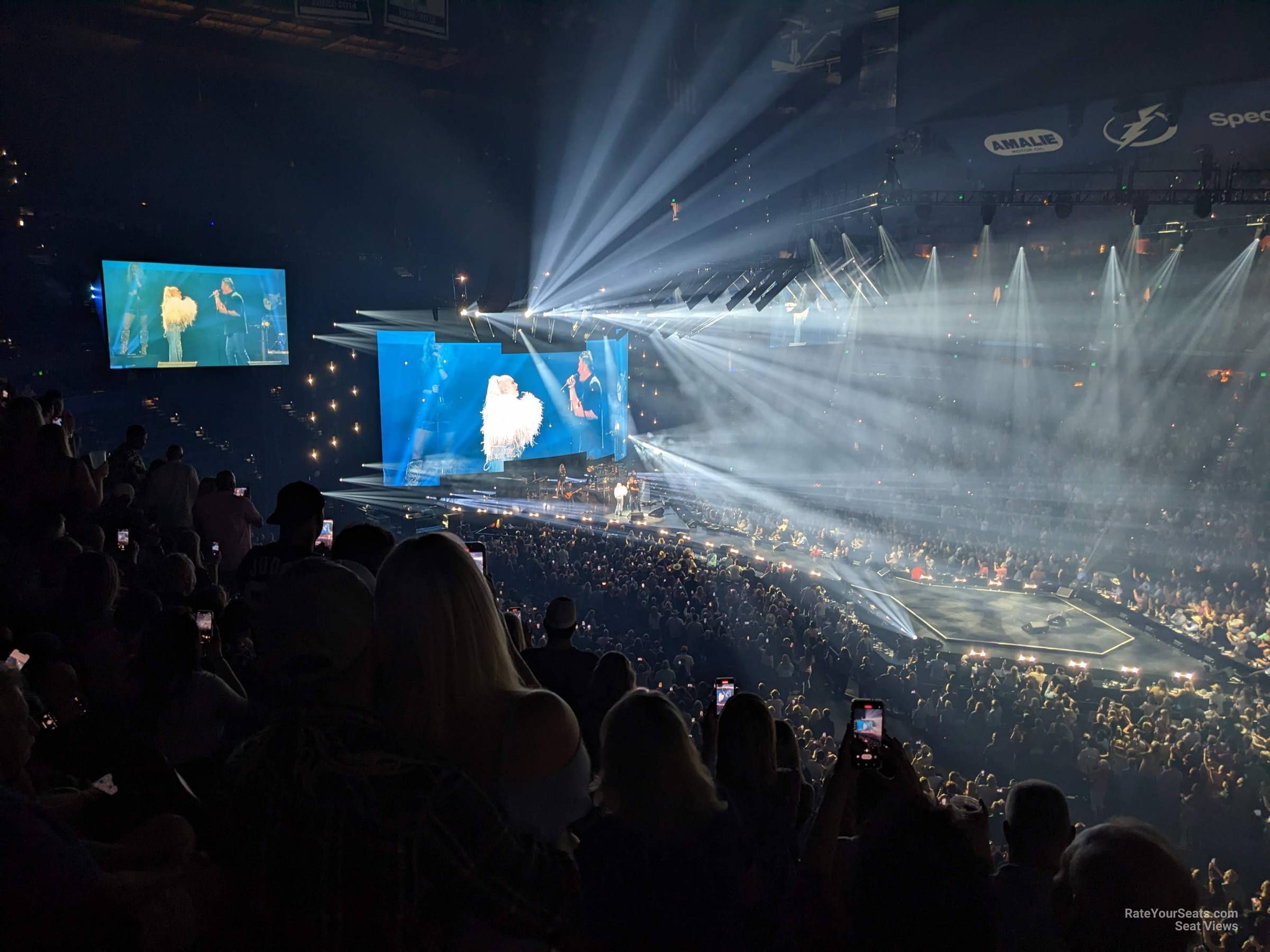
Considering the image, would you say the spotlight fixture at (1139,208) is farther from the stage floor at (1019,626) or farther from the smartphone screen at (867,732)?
the smartphone screen at (867,732)

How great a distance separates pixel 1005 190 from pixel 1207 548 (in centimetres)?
895

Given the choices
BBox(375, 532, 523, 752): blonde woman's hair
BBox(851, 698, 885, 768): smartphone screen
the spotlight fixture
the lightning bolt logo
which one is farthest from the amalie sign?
BBox(375, 532, 523, 752): blonde woman's hair

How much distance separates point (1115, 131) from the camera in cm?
784

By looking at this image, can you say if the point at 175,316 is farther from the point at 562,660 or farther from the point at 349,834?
the point at 349,834

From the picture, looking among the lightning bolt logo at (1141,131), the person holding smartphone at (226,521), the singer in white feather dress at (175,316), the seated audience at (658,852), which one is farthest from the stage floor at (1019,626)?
the singer in white feather dress at (175,316)

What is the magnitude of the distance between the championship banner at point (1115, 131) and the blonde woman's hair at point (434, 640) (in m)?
8.29

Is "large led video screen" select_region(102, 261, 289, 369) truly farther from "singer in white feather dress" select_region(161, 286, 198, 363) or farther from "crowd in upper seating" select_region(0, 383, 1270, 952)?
"crowd in upper seating" select_region(0, 383, 1270, 952)

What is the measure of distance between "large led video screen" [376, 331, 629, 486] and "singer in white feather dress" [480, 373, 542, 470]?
2 cm

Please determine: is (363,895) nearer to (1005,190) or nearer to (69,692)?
(69,692)

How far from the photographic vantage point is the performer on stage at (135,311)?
1020 cm

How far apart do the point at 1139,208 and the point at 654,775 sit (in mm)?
13138

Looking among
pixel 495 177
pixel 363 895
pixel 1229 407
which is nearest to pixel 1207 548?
pixel 1229 407

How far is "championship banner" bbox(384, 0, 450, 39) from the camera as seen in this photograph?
859 centimetres

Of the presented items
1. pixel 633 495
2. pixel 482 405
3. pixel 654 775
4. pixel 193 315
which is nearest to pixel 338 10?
pixel 193 315
